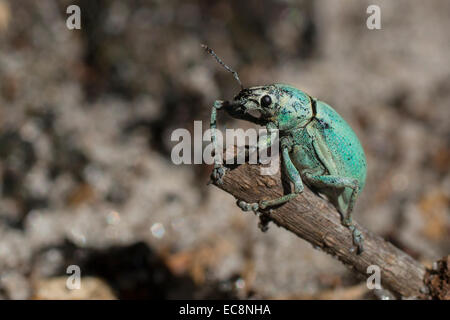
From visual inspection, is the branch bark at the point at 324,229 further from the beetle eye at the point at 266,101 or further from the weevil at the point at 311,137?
the beetle eye at the point at 266,101

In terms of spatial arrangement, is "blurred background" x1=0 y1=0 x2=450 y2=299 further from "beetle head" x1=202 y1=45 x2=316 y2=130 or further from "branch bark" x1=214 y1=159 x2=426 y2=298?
"beetle head" x1=202 y1=45 x2=316 y2=130

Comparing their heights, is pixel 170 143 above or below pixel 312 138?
above

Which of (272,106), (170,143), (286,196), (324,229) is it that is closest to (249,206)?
(286,196)

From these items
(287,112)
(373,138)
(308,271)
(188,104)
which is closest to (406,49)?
(373,138)

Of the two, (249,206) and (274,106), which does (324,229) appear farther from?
(274,106)

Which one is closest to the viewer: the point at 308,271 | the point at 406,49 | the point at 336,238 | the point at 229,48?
the point at 336,238

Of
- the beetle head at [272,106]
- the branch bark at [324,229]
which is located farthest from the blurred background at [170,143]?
the beetle head at [272,106]

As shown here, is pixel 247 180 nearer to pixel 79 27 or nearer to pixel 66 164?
pixel 66 164
